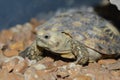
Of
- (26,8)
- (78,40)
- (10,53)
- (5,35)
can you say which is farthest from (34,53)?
(26,8)

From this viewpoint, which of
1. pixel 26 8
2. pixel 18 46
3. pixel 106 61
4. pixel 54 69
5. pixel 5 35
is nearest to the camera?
pixel 54 69

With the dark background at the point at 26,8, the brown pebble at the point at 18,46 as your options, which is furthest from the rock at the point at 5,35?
the brown pebble at the point at 18,46

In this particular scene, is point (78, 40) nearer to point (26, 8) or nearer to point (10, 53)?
point (10, 53)

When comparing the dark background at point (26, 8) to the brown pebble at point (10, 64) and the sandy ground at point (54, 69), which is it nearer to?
the sandy ground at point (54, 69)

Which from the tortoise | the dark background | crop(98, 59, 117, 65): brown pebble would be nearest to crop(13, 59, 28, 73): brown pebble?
the tortoise

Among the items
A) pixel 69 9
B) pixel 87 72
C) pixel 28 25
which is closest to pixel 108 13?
pixel 69 9

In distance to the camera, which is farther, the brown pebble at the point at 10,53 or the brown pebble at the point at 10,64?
the brown pebble at the point at 10,53

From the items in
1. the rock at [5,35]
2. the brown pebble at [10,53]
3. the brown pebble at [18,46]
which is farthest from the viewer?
the rock at [5,35]
